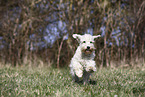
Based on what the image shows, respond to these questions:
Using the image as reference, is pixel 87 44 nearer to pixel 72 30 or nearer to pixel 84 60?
pixel 84 60

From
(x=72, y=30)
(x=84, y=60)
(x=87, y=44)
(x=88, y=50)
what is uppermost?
(x=72, y=30)

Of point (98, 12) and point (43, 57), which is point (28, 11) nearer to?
point (43, 57)

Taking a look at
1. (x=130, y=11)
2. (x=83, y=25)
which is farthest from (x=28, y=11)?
(x=130, y=11)

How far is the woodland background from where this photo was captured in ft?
21.4

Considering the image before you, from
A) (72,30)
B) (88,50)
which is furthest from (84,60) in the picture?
(72,30)

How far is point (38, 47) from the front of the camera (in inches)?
293

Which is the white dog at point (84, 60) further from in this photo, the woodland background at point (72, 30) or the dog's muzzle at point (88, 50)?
the woodland background at point (72, 30)

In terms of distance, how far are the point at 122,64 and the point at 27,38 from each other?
3.93 metres

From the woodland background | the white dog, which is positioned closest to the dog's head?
the white dog

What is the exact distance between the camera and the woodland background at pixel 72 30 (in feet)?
21.4

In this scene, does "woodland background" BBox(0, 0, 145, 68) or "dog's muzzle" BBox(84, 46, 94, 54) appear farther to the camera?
"woodland background" BBox(0, 0, 145, 68)

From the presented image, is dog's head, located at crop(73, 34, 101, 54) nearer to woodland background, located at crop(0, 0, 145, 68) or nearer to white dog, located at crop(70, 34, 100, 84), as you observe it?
white dog, located at crop(70, 34, 100, 84)

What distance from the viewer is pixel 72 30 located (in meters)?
6.45

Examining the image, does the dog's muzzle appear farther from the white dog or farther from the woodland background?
the woodland background
